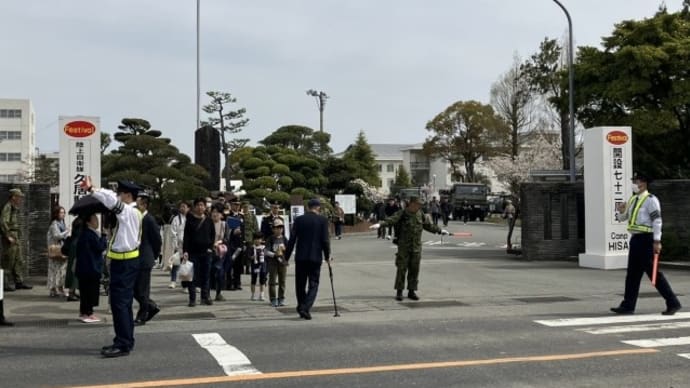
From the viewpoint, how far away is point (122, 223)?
8.09 meters

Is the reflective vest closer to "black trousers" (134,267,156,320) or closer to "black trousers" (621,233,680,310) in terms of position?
"black trousers" (621,233,680,310)

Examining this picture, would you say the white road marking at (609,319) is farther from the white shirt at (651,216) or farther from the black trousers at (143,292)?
the black trousers at (143,292)

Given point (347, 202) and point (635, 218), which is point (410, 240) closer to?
point (635, 218)

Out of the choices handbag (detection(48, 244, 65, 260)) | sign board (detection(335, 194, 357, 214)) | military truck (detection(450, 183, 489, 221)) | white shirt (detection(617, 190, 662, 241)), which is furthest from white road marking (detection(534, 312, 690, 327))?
military truck (detection(450, 183, 489, 221))

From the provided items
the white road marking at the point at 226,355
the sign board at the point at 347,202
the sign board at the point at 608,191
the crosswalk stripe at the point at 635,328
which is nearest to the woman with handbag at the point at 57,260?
the white road marking at the point at 226,355

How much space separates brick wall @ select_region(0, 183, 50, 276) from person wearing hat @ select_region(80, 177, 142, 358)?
7670mm

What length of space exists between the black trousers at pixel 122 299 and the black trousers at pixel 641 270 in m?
6.96

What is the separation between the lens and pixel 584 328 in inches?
Answer: 368

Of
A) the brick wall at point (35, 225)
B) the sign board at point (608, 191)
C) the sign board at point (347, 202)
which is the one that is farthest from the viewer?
the sign board at point (347, 202)

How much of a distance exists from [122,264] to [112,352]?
953mm

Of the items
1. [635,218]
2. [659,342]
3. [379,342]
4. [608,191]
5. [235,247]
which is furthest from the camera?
[608,191]

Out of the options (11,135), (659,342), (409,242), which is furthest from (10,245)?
(11,135)

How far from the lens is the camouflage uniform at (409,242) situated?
480 inches

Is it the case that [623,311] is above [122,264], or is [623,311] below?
below
